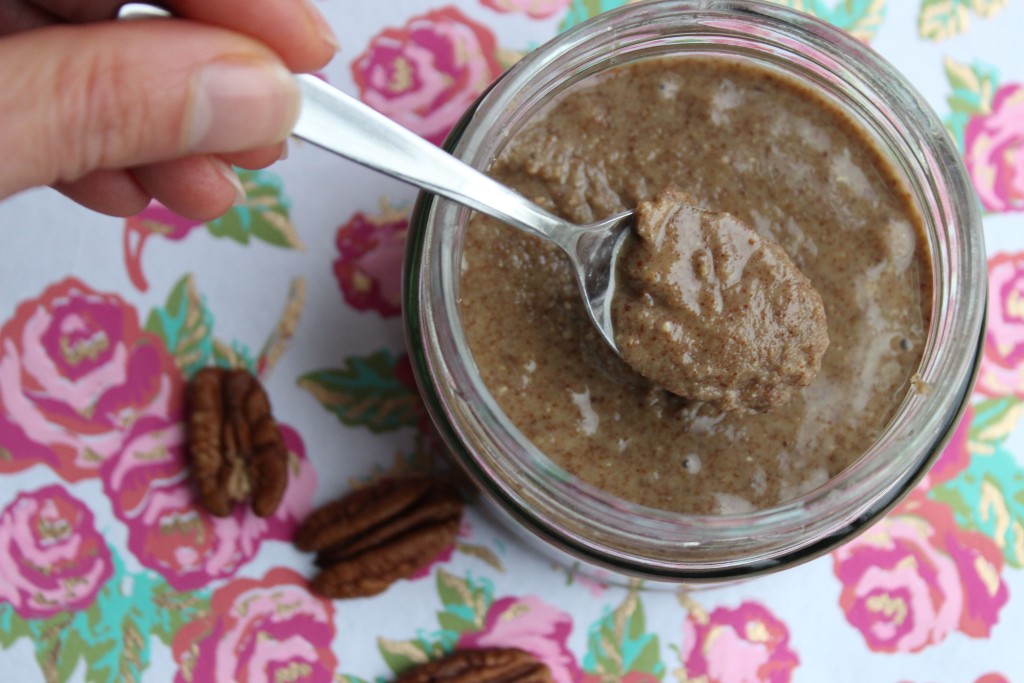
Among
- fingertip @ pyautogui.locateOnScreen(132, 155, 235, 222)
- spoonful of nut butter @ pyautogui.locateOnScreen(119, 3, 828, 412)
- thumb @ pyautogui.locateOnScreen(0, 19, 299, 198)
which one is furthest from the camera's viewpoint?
fingertip @ pyautogui.locateOnScreen(132, 155, 235, 222)

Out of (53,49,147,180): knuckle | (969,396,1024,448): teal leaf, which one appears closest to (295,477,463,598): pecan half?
(53,49,147,180): knuckle

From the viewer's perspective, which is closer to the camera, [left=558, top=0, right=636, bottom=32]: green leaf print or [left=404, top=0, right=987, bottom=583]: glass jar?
[left=404, top=0, right=987, bottom=583]: glass jar

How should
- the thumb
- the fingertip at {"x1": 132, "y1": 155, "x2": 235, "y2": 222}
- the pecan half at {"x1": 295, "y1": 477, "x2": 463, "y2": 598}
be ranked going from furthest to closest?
the pecan half at {"x1": 295, "y1": 477, "x2": 463, "y2": 598}
the fingertip at {"x1": 132, "y1": 155, "x2": 235, "y2": 222}
the thumb

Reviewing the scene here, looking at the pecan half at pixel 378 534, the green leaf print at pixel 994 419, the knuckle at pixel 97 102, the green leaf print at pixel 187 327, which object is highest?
the green leaf print at pixel 187 327

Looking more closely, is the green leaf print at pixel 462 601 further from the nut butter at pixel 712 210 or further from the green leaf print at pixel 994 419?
the green leaf print at pixel 994 419

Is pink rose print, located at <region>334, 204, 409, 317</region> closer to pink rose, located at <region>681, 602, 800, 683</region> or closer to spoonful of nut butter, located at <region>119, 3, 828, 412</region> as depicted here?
spoonful of nut butter, located at <region>119, 3, 828, 412</region>

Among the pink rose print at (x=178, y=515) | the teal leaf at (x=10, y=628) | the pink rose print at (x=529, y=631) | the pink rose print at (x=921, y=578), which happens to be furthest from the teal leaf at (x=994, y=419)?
the teal leaf at (x=10, y=628)
